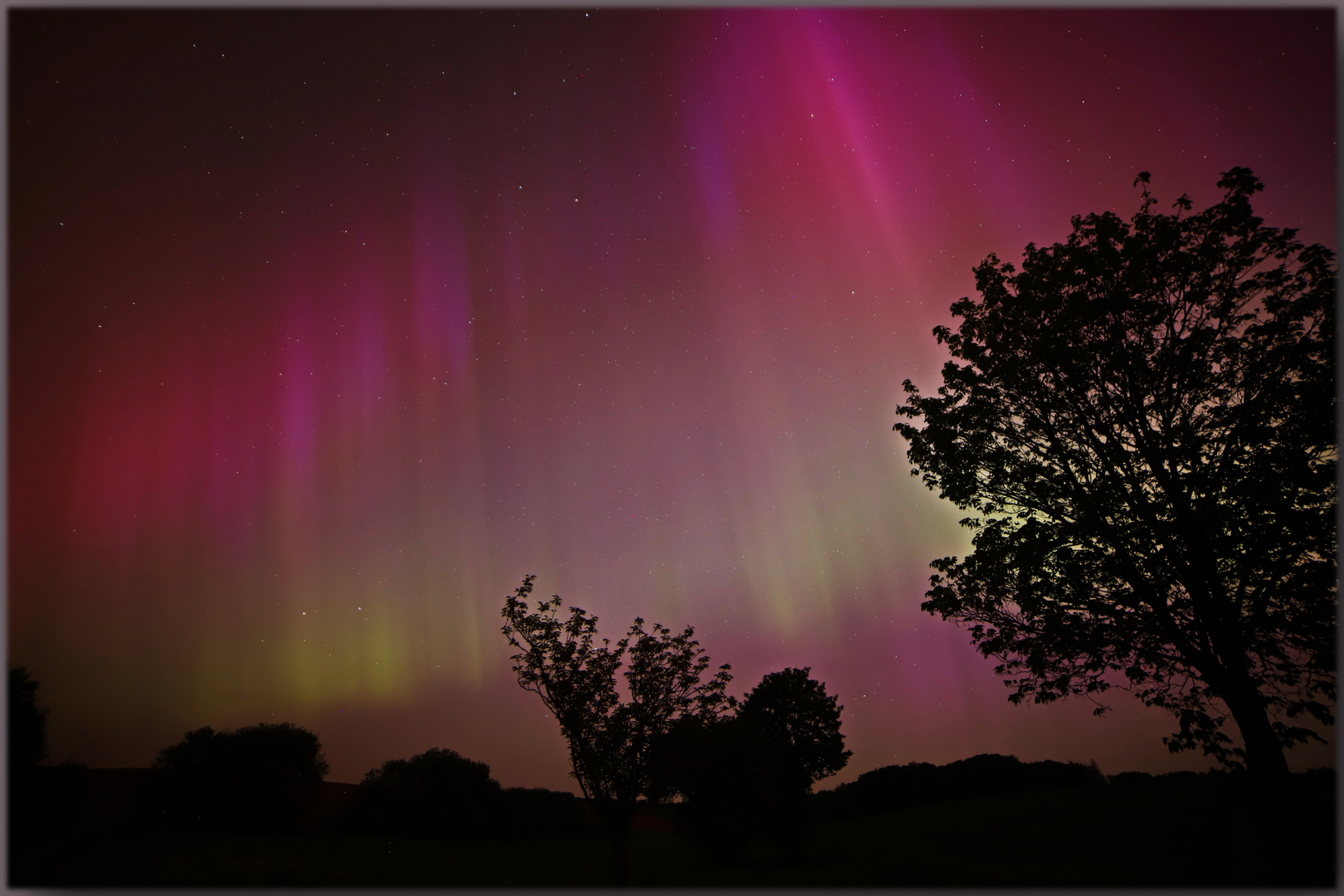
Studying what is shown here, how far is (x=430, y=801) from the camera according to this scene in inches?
1722

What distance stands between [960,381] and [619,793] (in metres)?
17.3

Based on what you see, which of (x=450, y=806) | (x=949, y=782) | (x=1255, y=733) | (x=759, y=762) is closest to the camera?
(x=1255, y=733)

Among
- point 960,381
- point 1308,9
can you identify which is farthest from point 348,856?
point 1308,9

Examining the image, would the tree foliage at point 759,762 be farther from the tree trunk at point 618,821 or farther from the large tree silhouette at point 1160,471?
the large tree silhouette at point 1160,471

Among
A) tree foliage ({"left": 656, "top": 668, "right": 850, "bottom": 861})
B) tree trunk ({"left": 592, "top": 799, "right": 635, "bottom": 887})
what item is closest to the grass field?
Result: tree foliage ({"left": 656, "top": 668, "right": 850, "bottom": 861})

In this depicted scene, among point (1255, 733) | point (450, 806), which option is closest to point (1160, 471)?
point (1255, 733)

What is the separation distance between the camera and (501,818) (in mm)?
45062

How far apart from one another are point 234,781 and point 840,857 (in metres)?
40.6

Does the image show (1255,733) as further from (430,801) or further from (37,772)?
(430,801)

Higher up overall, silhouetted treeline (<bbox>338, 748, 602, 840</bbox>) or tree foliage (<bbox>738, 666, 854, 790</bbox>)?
tree foliage (<bbox>738, 666, 854, 790</bbox>)

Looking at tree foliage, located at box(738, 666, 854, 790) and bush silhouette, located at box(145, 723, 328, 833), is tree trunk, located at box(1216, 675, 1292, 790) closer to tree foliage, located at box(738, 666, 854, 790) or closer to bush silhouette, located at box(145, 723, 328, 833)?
tree foliage, located at box(738, 666, 854, 790)

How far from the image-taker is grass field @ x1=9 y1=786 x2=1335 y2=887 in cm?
1220

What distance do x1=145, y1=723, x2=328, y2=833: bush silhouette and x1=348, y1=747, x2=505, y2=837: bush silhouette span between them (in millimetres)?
4684

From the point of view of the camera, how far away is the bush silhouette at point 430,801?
42.8 meters
